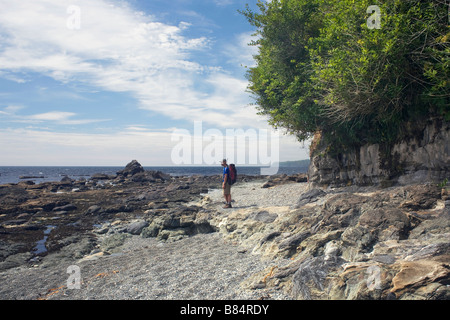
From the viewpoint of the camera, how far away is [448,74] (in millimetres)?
8930

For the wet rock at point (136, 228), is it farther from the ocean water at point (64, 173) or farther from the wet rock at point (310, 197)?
the ocean water at point (64, 173)

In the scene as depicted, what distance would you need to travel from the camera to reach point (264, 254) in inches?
331

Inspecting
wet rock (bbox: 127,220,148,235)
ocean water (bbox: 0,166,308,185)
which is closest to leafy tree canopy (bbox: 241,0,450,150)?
wet rock (bbox: 127,220,148,235)

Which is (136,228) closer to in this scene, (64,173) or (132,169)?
(132,169)

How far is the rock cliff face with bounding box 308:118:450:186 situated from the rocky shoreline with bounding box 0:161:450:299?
1.04m

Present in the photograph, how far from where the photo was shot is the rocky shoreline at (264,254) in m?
5.21

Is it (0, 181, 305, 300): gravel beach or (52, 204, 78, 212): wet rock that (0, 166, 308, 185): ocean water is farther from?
(0, 181, 305, 300): gravel beach

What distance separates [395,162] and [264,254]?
765 cm

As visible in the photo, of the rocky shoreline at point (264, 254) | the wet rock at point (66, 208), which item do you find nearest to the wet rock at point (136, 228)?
the rocky shoreline at point (264, 254)

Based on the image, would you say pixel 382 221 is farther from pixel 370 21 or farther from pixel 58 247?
pixel 58 247

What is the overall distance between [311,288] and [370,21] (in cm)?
894

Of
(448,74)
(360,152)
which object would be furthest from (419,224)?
(360,152)

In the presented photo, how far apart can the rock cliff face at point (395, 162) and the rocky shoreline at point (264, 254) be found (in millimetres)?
1036

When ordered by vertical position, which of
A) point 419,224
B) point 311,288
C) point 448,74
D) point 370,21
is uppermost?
point 370,21
